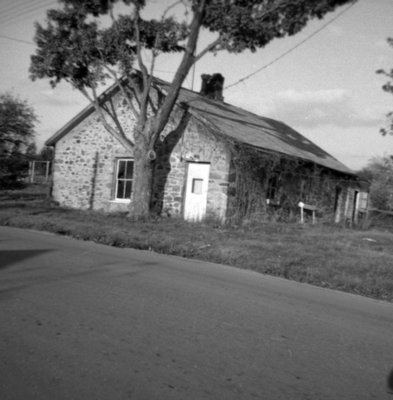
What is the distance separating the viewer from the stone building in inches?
602

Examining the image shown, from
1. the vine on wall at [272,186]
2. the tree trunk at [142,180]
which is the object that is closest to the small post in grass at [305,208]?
the vine on wall at [272,186]

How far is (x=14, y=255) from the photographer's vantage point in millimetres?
7039

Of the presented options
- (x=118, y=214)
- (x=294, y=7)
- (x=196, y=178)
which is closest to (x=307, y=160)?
(x=196, y=178)

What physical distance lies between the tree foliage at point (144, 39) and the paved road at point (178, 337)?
28.8ft

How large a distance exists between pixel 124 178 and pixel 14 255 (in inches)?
445

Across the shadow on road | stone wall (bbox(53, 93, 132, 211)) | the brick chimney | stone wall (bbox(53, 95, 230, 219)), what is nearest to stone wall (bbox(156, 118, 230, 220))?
stone wall (bbox(53, 95, 230, 219))

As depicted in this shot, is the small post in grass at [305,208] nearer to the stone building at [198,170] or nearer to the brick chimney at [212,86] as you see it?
the stone building at [198,170]

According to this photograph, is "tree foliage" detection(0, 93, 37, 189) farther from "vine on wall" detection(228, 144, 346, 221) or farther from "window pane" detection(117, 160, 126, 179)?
"vine on wall" detection(228, 144, 346, 221)

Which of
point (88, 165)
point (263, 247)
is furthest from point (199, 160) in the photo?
point (263, 247)

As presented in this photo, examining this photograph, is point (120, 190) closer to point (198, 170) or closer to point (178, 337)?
point (198, 170)

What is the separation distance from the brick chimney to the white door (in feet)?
28.8

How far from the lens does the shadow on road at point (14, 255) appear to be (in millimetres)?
6423

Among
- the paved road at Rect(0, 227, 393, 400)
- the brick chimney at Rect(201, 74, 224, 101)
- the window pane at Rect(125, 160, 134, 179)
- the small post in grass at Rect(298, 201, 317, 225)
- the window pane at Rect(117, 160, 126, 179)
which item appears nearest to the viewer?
the paved road at Rect(0, 227, 393, 400)

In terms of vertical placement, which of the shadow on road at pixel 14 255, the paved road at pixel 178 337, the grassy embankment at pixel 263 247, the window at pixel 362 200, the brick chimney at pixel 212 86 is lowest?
the shadow on road at pixel 14 255
